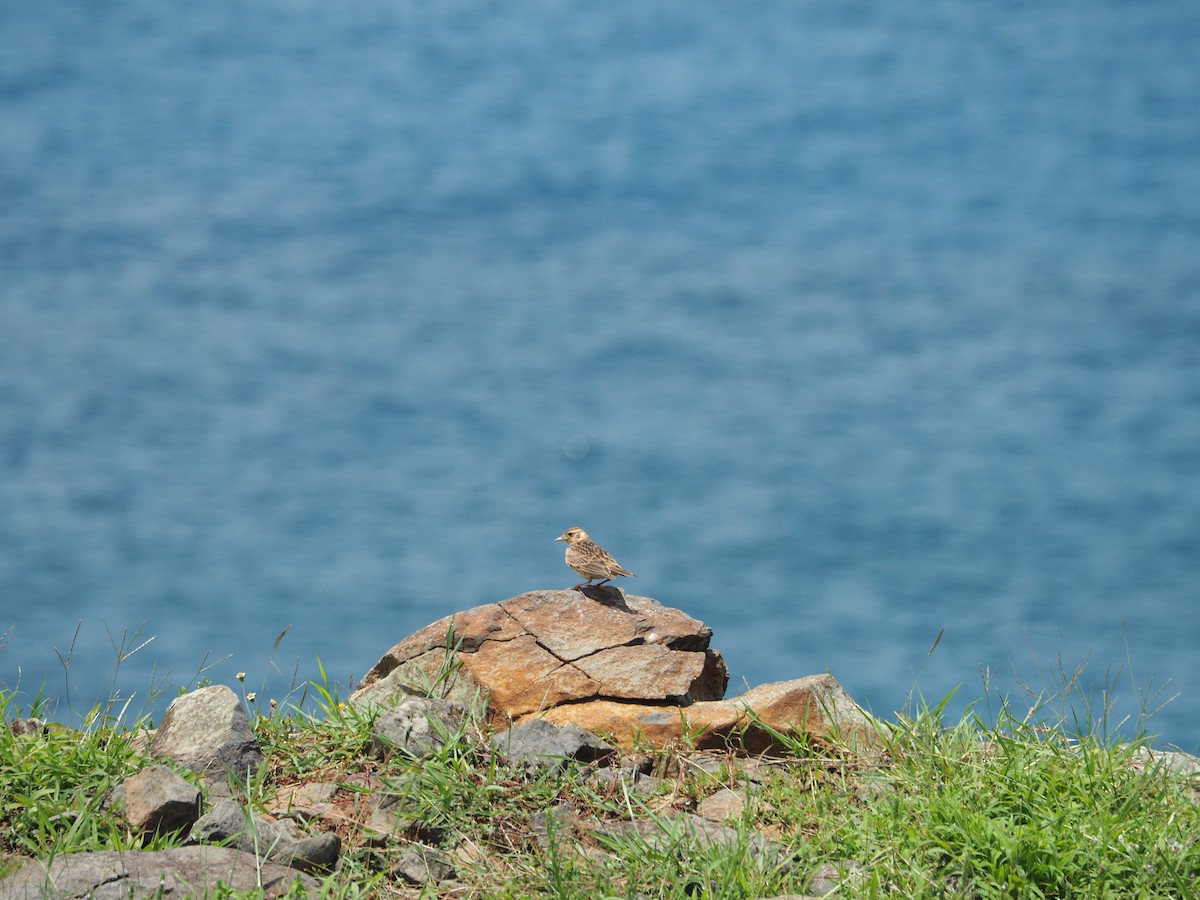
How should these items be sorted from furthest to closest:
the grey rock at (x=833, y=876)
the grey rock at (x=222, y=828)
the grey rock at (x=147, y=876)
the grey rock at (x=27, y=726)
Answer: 1. the grey rock at (x=27, y=726)
2. the grey rock at (x=222, y=828)
3. the grey rock at (x=833, y=876)
4. the grey rock at (x=147, y=876)

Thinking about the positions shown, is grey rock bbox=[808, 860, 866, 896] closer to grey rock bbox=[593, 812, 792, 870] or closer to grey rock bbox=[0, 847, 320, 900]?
grey rock bbox=[593, 812, 792, 870]

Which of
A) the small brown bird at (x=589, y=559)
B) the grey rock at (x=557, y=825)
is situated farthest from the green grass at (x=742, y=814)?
the small brown bird at (x=589, y=559)

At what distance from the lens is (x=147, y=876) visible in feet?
13.1

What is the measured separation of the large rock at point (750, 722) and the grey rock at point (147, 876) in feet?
4.36

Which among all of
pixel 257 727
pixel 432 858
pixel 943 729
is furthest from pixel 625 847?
pixel 257 727

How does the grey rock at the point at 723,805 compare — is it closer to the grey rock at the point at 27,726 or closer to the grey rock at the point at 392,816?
the grey rock at the point at 392,816

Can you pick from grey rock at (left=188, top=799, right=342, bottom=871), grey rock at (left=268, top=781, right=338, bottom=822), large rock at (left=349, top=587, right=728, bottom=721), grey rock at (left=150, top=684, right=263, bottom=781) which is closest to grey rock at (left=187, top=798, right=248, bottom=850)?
grey rock at (left=188, top=799, right=342, bottom=871)

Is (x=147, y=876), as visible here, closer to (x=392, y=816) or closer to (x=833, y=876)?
(x=392, y=816)

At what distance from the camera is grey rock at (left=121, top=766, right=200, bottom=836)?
428cm

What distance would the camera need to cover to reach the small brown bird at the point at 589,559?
5504 mm

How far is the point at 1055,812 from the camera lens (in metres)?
4.36

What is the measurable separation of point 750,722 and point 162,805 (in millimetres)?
2085

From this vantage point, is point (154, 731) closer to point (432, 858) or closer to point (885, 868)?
point (432, 858)

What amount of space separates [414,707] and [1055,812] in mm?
2245
